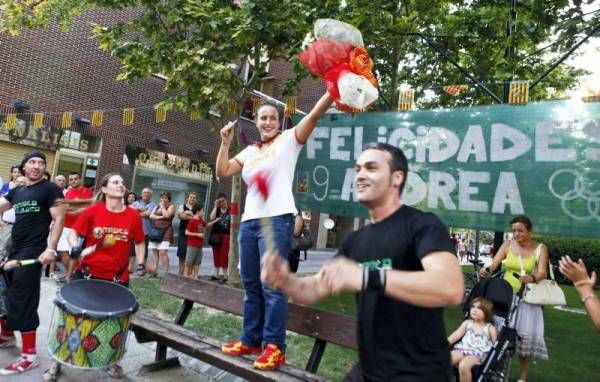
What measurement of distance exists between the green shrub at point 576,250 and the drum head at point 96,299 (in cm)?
2055

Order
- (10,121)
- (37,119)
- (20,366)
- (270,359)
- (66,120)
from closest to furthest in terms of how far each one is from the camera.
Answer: (270,359) < (20,366) < (10,121) < (37,119) < (66,120)

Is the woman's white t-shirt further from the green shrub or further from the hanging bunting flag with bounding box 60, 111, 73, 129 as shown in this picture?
the green shrub

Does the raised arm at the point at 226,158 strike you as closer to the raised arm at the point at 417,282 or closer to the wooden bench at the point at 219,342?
the wooden bench at the point at 219,342

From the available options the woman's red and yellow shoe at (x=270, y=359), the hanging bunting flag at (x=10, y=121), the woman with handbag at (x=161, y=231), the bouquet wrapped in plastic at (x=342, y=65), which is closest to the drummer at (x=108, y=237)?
the woman's red and yellow shoe at (x=270, y=359)

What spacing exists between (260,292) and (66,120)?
12645mm

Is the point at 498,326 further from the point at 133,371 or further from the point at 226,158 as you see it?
the point at 133,371

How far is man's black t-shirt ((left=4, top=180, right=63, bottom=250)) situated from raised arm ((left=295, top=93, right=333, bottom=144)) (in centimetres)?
279

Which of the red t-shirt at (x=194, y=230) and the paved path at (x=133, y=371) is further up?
the red t-shirt at (x=194, y=230)

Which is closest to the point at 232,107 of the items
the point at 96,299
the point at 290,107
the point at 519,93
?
the point at 290,107

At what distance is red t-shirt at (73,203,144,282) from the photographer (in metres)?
4.30

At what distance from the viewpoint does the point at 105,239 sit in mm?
4320

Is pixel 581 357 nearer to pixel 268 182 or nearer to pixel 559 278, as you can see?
pixel 268 182

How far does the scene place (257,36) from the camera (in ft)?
27.0

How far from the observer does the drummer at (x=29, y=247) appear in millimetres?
4328
